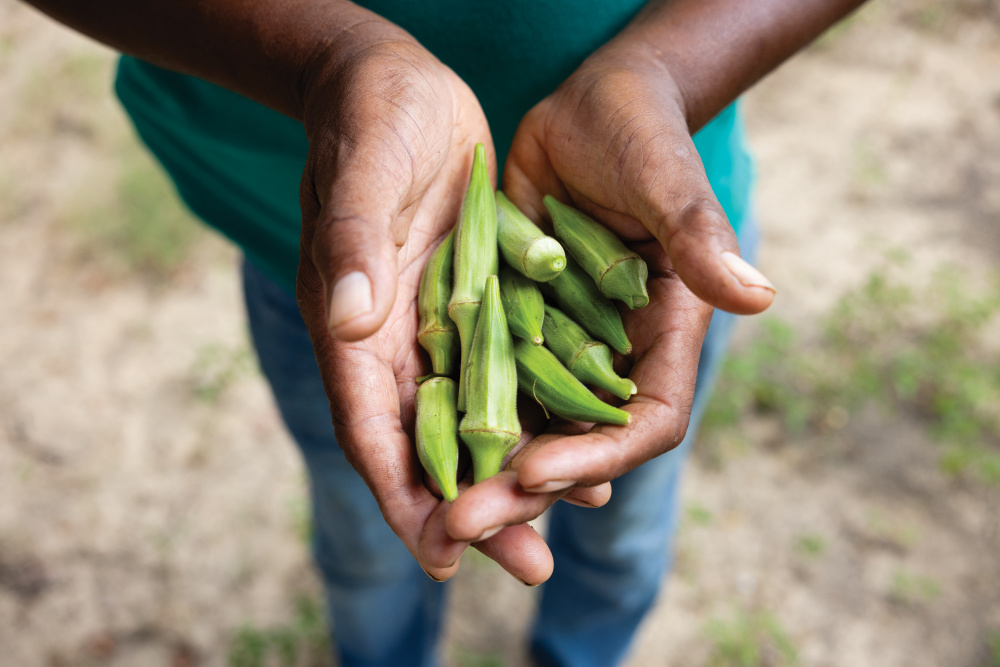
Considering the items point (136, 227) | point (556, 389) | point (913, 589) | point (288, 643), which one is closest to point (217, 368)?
point (136, 227)

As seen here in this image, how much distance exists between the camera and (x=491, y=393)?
Answer: 4.89 feet

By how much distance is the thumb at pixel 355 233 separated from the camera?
1134mm

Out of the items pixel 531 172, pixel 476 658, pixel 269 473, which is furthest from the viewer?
pixel 269 473

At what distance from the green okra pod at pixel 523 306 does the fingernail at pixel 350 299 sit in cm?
52

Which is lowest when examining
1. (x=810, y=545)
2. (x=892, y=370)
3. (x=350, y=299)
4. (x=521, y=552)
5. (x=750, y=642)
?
(x=750, y=642)

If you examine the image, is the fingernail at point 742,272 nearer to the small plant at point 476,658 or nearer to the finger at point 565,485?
the finger at point 565,485

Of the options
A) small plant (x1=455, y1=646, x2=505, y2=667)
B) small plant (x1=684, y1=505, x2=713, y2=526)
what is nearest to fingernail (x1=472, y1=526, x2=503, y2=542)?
small plant (x1=455, y1=646, x2=505, y2=667)

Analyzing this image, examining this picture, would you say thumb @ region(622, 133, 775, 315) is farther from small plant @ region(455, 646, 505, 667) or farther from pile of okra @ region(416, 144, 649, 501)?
small plant @ region(455, 646, 505, 667)

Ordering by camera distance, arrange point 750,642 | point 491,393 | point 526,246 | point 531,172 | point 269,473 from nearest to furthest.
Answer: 1. point 491,393
2. point 526,246
3. point 531,172
4. point 750,642
5. point 269,473

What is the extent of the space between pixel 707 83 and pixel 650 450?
32.0 inches

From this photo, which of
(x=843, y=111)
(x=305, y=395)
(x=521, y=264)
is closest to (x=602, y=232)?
(x=521, y=264)

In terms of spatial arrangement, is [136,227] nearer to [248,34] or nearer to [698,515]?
[248,34]

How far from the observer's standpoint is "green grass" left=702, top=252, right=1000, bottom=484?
128 inches

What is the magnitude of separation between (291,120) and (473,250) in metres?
0.49
